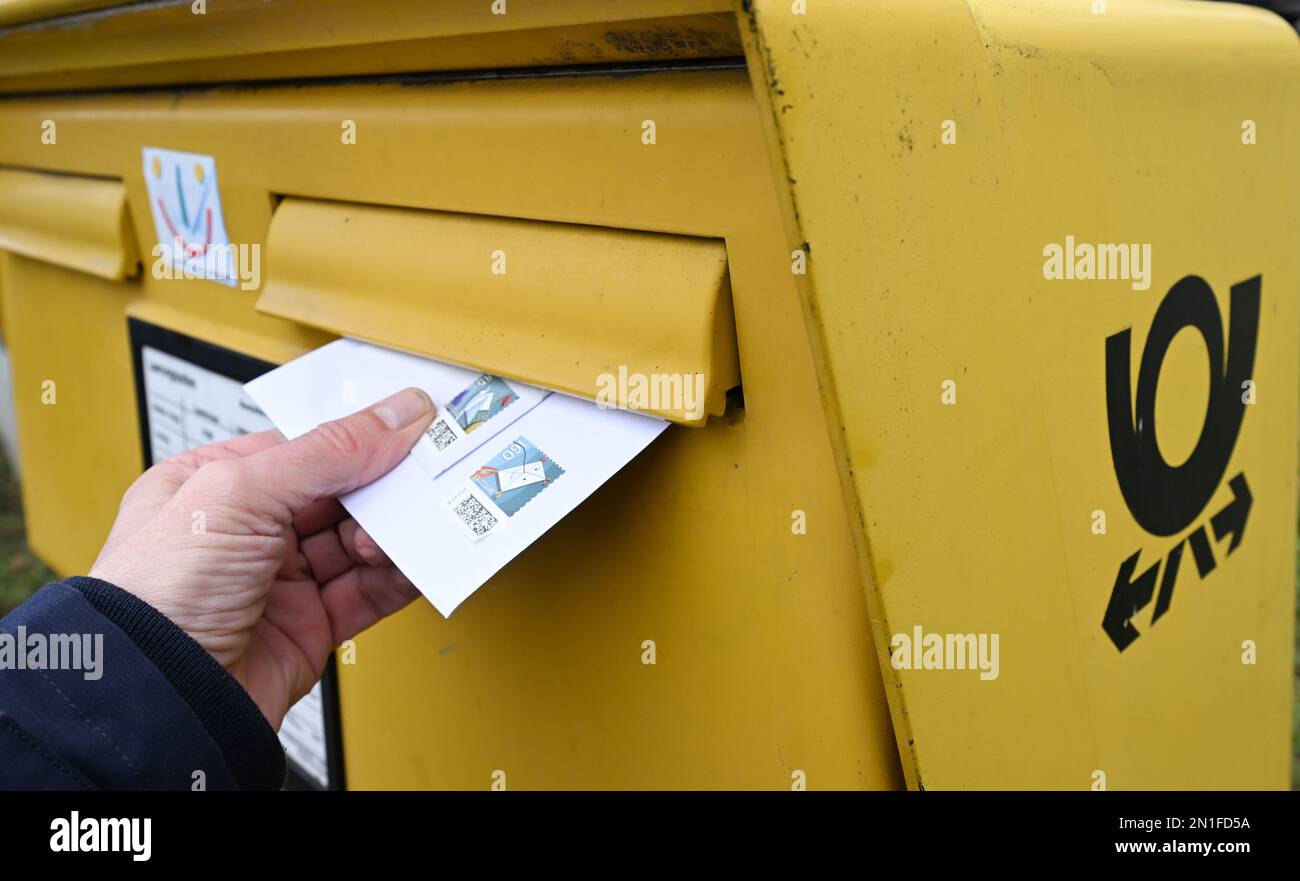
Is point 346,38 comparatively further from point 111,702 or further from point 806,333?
point 111,702

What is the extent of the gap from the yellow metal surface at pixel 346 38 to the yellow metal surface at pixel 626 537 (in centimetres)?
4

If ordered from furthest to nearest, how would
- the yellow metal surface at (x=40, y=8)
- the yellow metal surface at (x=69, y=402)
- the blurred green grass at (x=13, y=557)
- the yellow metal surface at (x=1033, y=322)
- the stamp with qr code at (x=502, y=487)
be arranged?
the blurred green grass at (x=13, y=557) → the yellow metal surface at (x=69, y=402) → the yellow metal surface at (x=40, y=8) → the stamp with qr code at (x=502, y=487) → the yellow metal surface at (x=1033, y=322)

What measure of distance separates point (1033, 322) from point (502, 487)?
0.57 metres

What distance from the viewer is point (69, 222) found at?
2062 millimetres

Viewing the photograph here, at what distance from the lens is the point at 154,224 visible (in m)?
1.85

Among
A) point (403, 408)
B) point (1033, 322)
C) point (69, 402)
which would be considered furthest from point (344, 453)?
point (69, 402)

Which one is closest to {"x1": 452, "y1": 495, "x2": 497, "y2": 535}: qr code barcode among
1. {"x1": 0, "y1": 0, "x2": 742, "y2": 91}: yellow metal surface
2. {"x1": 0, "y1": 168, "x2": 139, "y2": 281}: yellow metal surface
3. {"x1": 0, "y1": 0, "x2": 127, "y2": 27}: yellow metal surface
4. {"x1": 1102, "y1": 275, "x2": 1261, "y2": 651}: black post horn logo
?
{"x1": 0, "y1": 0, "x2": 742, "y2": 91}: yellow metal surface

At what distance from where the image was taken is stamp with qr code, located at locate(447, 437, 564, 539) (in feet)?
3.54

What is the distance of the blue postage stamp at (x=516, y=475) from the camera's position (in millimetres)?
1079

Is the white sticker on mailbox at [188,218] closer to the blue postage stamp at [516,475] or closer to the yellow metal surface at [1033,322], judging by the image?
the blue postage stamp at [516,475]

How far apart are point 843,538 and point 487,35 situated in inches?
23.4

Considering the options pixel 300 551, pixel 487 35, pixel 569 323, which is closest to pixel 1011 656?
pixel 569 323

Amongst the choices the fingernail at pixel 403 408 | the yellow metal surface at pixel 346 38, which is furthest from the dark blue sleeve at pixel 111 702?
the yellow metal surface at pixel 346 38

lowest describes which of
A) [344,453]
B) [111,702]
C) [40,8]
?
[111,702]
